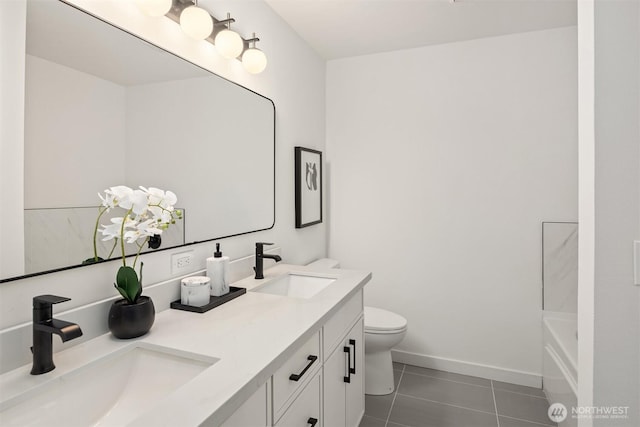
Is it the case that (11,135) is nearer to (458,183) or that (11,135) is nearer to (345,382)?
(345,382)

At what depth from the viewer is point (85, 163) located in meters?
1.10

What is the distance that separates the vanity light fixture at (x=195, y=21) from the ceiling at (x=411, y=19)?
774mm

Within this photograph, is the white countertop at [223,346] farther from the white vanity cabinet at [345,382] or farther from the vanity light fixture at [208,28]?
the vanity light fixture at [208,28]

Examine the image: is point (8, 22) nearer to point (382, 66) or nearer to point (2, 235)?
point (2, 235)

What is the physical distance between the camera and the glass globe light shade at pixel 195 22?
144cm

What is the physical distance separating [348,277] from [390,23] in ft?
5.49

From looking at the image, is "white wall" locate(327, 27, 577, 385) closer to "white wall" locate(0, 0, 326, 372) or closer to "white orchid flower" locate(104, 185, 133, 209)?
"white wall" locate(0, 0, 326, 372)

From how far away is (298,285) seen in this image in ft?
6.36

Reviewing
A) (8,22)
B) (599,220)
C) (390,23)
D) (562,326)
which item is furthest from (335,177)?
(8,22)

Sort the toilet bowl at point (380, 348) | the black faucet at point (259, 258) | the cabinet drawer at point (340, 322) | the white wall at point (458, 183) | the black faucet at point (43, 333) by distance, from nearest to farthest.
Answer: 1. the black faucet at point (43, 333)
2. the cabinet drawer at point (340, 322)
3. the black faucet at point (259, 258)
4. the toilet bowl at point (380, 348)
5. the white wall at point (458, 183)

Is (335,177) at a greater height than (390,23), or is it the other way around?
(390,23)

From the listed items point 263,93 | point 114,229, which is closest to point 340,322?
point 114,229

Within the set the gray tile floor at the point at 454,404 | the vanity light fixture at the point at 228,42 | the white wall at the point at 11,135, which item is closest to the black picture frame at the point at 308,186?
the vanity light fixture at the point at 228,42

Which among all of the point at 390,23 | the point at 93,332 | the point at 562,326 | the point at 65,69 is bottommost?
the point at 562,326
